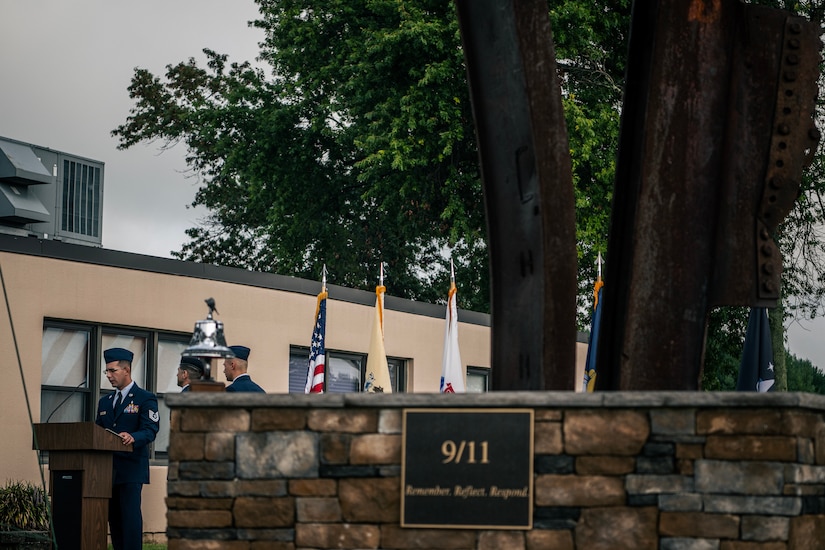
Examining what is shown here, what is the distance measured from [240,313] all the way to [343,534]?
11.2m

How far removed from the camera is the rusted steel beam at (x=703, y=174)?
7.53 metres

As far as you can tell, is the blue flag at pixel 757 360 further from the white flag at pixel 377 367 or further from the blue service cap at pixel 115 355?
the blue service cap at pixel 115 355

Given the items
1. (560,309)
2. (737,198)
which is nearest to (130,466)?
(560,309)

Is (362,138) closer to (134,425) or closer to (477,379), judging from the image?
(477,379)

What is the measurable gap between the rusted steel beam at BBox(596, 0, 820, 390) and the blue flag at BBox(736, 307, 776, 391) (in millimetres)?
9329

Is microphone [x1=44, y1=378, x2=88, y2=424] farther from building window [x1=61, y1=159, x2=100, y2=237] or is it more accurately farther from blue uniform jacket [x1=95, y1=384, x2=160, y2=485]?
blue uniform jacket [x1=95, y1=384, x2=160, y2=485]

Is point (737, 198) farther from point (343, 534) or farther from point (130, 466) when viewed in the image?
point (130, 466)

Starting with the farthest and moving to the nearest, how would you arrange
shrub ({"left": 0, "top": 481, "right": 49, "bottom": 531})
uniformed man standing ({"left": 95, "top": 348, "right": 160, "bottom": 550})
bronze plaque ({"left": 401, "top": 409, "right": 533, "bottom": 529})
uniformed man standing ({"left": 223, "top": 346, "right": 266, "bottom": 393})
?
1. shrub ({"left": 0, "top": 481, "right": 49, "bottom": 531})
2. uniformed man standing ({"left": 95, "top": 348, "right": 160, "bottom": 550})
3. uniformed man standing ({"left": 223, "top": 346, "right": 266, "bottom": 393})
4. bronze plaque ({"left": 401, "top": 409, "right": 533, "bottom": 529})

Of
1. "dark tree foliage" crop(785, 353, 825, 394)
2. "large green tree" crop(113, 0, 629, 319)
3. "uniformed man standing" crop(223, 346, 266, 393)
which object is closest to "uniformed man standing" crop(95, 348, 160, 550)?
"uniformed man standing" crop(223, 346, 266, 393)

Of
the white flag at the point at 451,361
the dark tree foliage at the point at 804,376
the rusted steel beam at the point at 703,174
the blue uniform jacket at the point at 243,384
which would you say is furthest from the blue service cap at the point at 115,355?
the dark tree foliage at the point at 804,376

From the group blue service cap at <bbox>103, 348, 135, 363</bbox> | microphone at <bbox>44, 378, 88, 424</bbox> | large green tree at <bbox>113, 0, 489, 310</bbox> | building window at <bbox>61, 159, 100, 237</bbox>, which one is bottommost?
microphone at <bbox>44, 378, 88, 424</bbox>

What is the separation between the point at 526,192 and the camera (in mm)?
7715

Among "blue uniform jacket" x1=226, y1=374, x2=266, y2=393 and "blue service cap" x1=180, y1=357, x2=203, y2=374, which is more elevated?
"blue service cap" x1=180, y1=357, x2=203, y2=374

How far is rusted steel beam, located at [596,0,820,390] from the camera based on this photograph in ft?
24.7
